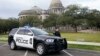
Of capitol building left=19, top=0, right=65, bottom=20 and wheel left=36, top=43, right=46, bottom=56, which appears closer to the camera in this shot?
wheel left=36, top=43, right=46, bottom=56

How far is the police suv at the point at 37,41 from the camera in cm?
1501

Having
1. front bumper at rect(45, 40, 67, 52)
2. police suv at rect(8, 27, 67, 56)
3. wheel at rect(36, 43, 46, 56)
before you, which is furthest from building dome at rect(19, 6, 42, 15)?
front bumper at rect(45, 40, 67, 52)

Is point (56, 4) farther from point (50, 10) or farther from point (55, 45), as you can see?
point (55, 45)

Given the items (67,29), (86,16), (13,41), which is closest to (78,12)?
(86,16)

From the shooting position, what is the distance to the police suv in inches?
591

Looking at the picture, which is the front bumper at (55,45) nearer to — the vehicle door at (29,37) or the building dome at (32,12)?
the vehicle door at (29,37)

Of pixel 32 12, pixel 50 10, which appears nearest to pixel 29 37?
pixel 32 12

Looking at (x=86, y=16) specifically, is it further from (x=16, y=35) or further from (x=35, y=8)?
(x=16, y=35)

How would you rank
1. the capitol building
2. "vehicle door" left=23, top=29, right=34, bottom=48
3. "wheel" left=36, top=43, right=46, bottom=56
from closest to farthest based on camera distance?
"wheel" left=36, top=43, right=46, bottom=56, "vehicle door" left=23, top=29, right=34, bottom=48, the capitol building

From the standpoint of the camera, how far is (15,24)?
98.9m

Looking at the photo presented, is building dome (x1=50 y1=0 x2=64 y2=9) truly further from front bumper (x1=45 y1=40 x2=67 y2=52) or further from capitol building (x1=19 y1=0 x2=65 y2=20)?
front bumper (x1=45 y1=40 x2=67 y2=52)

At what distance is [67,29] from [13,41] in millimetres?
95393

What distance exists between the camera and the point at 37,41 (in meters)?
15.7

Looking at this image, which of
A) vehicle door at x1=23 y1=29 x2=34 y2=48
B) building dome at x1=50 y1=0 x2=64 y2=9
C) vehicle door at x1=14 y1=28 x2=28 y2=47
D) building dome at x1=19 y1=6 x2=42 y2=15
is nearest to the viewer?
vehicle door at x1=23 y1=29 x2=34 y2=48
